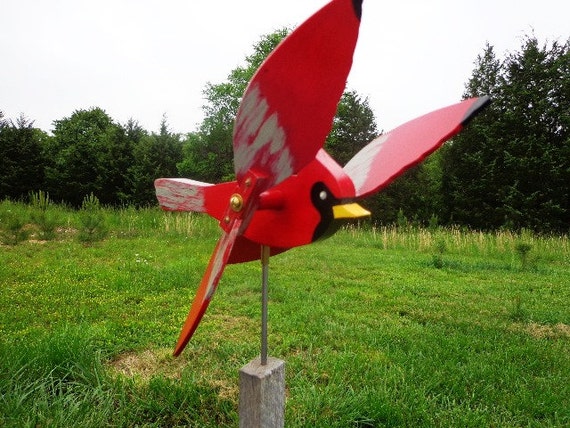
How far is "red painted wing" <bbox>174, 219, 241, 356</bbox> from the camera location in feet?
3.46

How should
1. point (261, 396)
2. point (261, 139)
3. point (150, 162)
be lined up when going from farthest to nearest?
point (150, 162), point (261, 396), point (261, 139)

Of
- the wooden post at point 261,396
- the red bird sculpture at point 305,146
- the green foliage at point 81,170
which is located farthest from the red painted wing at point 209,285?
the green foliage at point 81,170

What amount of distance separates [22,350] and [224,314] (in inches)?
62.2

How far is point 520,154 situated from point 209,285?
59.2ft

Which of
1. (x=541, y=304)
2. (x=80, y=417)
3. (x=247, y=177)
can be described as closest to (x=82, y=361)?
(x=80, y=417)

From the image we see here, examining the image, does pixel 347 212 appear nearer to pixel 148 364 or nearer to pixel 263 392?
pixel 263 392

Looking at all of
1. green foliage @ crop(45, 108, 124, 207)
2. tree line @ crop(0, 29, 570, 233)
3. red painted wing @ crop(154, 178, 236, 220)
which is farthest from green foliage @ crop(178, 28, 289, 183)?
red painted wing @ crop(154, 178, 236, 220)

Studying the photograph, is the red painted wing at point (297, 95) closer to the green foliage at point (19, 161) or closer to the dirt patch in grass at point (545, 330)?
the dirt patch in grass at point (545, 330)

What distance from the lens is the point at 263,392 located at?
131cm

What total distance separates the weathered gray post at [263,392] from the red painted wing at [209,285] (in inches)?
9.3

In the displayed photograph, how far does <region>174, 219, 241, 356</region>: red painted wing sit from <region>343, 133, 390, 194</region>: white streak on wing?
1.12ft

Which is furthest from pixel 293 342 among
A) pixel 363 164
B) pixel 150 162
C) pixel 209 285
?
pixel 150 162

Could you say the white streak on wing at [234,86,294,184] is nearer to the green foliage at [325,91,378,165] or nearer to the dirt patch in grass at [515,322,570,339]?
the dirt patch in grass at [515,322,570,339]

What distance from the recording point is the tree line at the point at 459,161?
15.5 meters
